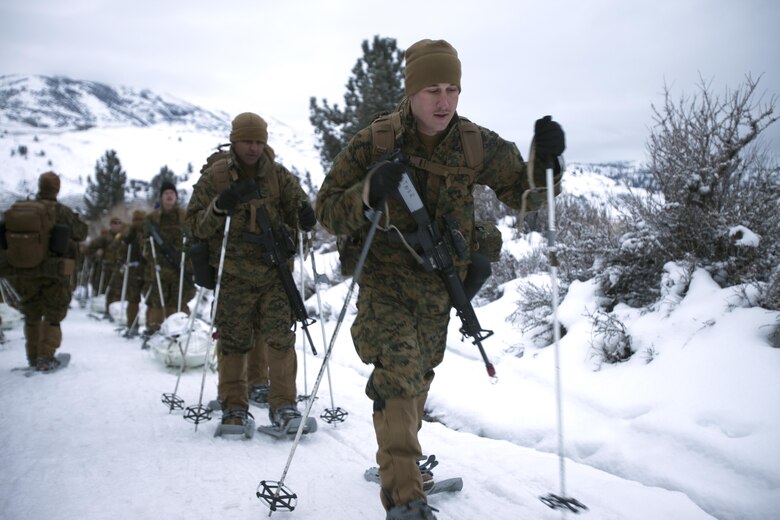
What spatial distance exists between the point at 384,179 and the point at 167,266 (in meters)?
7.13

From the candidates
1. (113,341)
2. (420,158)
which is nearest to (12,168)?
(113,341)

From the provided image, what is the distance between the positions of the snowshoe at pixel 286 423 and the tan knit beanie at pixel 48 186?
14.4 ft

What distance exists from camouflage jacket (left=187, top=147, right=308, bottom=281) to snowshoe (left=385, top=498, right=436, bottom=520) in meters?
2.28

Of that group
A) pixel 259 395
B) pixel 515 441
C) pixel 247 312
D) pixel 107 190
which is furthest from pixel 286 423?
pixel 107 190

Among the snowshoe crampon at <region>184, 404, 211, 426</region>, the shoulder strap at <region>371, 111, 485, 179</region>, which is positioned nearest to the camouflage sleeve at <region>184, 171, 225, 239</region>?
the snowshoe crampon at <region>184, 404, 211, 426</region>

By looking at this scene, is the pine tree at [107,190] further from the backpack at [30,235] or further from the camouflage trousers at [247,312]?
the camouflage trousers at [247,312]

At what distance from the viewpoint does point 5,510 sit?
2666mm

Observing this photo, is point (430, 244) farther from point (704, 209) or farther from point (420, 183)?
point (704, 209)

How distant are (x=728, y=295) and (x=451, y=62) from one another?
10.3 feet

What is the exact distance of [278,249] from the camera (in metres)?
4.03

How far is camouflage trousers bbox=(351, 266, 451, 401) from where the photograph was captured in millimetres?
2410

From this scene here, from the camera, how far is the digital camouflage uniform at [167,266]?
26.9ft

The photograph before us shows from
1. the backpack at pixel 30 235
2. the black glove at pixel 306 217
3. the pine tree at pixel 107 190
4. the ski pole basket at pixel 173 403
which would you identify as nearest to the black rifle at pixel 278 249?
the black glove at pixel 306 217

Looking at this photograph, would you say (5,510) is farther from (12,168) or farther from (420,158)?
(12,168)
